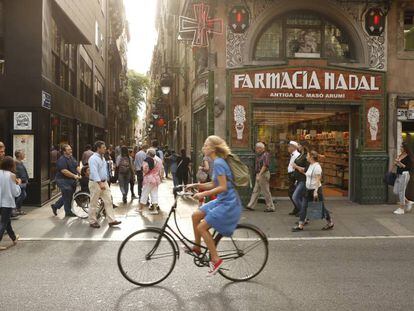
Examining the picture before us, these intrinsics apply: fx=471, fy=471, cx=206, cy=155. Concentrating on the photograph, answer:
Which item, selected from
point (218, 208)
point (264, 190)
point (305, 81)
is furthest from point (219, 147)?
point (305, 81)

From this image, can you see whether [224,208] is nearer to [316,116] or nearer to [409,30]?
[316,116]

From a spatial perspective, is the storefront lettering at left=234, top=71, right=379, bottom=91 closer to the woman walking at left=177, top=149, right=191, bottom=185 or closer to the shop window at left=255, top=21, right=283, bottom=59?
the shop window at left=255, top=21, right=283, bottom=59

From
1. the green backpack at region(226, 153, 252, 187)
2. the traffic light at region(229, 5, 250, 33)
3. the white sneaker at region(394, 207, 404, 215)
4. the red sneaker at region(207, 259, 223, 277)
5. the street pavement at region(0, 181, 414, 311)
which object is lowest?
the street pavement at region(0, 181, 414, 311)

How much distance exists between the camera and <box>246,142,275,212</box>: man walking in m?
12.3

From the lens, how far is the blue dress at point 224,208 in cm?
580

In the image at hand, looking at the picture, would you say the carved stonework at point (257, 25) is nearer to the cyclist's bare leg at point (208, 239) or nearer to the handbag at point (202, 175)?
the handbag at point (202, 175)

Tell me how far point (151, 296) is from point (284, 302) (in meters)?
1.53

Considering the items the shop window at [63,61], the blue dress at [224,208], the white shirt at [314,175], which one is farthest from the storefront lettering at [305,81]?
the blue dress at [224,208]

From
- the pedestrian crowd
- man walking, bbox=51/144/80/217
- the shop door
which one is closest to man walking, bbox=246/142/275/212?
the pedestrian crowd

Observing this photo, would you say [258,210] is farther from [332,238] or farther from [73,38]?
[73,38]

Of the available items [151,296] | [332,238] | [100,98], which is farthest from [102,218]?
[100,98]

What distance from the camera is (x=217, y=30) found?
13.6 metres

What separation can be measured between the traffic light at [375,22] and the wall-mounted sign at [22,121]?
10.1 metres

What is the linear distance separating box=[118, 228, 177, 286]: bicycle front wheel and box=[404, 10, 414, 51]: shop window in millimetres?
11410
